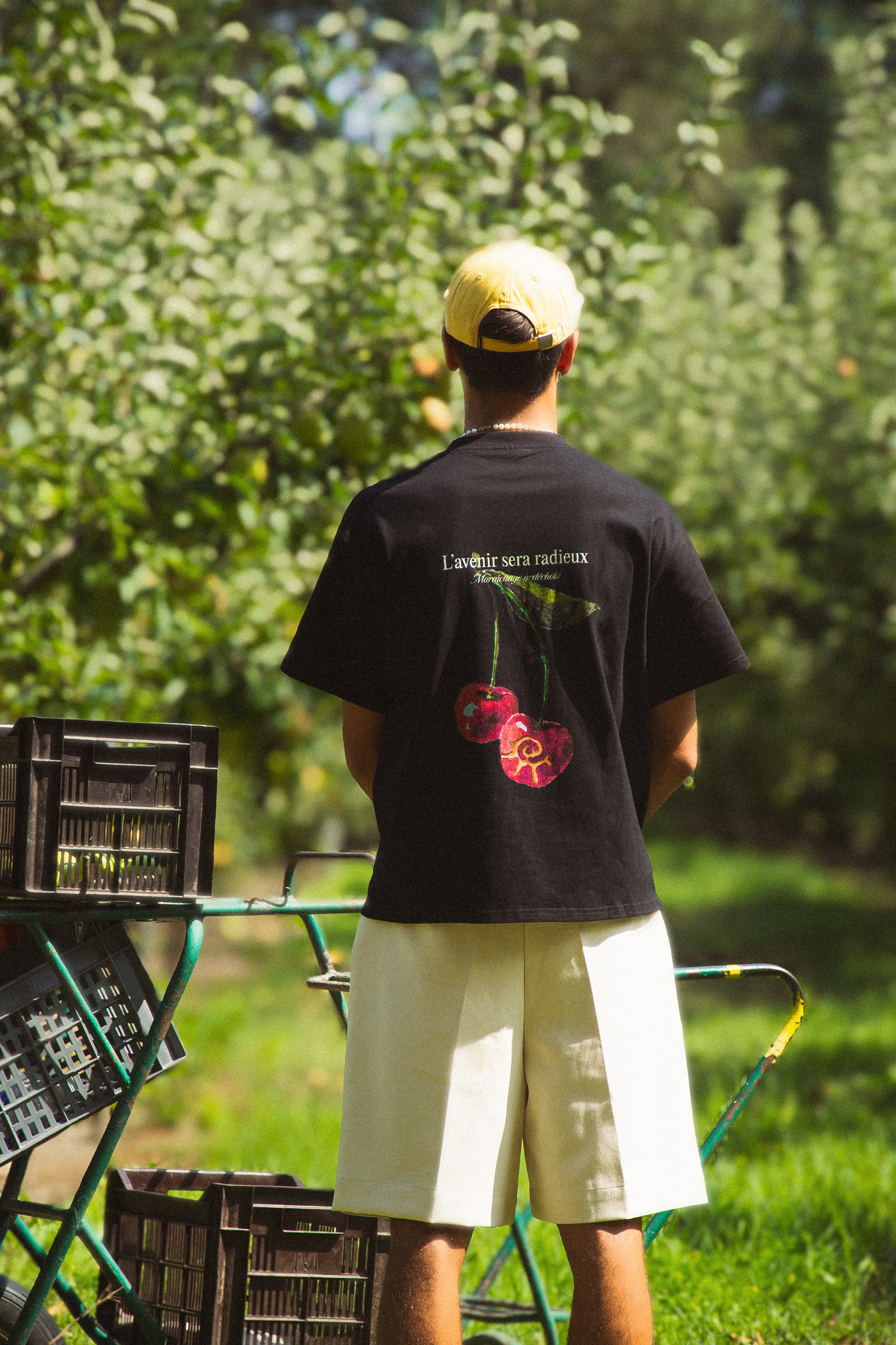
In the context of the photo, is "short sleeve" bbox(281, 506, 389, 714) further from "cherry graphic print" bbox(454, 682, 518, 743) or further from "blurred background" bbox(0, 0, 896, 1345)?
"blurred background" bbox(0, 0, 896, 1345)

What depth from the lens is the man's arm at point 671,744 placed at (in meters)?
2.19

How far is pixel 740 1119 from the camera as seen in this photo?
5.98 m

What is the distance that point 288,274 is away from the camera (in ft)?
15.1

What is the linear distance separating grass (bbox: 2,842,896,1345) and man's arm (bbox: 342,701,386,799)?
5.45ft

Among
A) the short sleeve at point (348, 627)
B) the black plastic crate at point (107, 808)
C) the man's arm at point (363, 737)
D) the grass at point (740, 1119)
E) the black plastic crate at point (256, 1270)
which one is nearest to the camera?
the short sleeve at point (348, 627)

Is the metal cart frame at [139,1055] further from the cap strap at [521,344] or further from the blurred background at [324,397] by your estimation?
the cap strap at [521,344]

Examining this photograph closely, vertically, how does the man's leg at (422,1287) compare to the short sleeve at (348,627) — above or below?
below

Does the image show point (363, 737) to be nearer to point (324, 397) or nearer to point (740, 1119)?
point (324, 397)

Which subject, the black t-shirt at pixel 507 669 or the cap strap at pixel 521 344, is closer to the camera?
the black t-shirt at pixel 507 669

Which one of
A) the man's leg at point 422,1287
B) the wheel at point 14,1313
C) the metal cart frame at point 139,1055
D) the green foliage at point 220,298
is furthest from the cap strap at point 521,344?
the green foliage at point 220,298

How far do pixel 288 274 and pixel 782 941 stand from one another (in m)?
8.88

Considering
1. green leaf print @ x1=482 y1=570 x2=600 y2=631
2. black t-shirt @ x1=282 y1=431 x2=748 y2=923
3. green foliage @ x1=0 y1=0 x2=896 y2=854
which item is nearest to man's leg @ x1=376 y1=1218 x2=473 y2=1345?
black t-shirt @ x1=282 y1=431 x2=748 y2=923

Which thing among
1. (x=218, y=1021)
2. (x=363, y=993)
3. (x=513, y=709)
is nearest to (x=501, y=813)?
(x=513, y=709)

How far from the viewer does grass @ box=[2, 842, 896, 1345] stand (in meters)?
3.48
